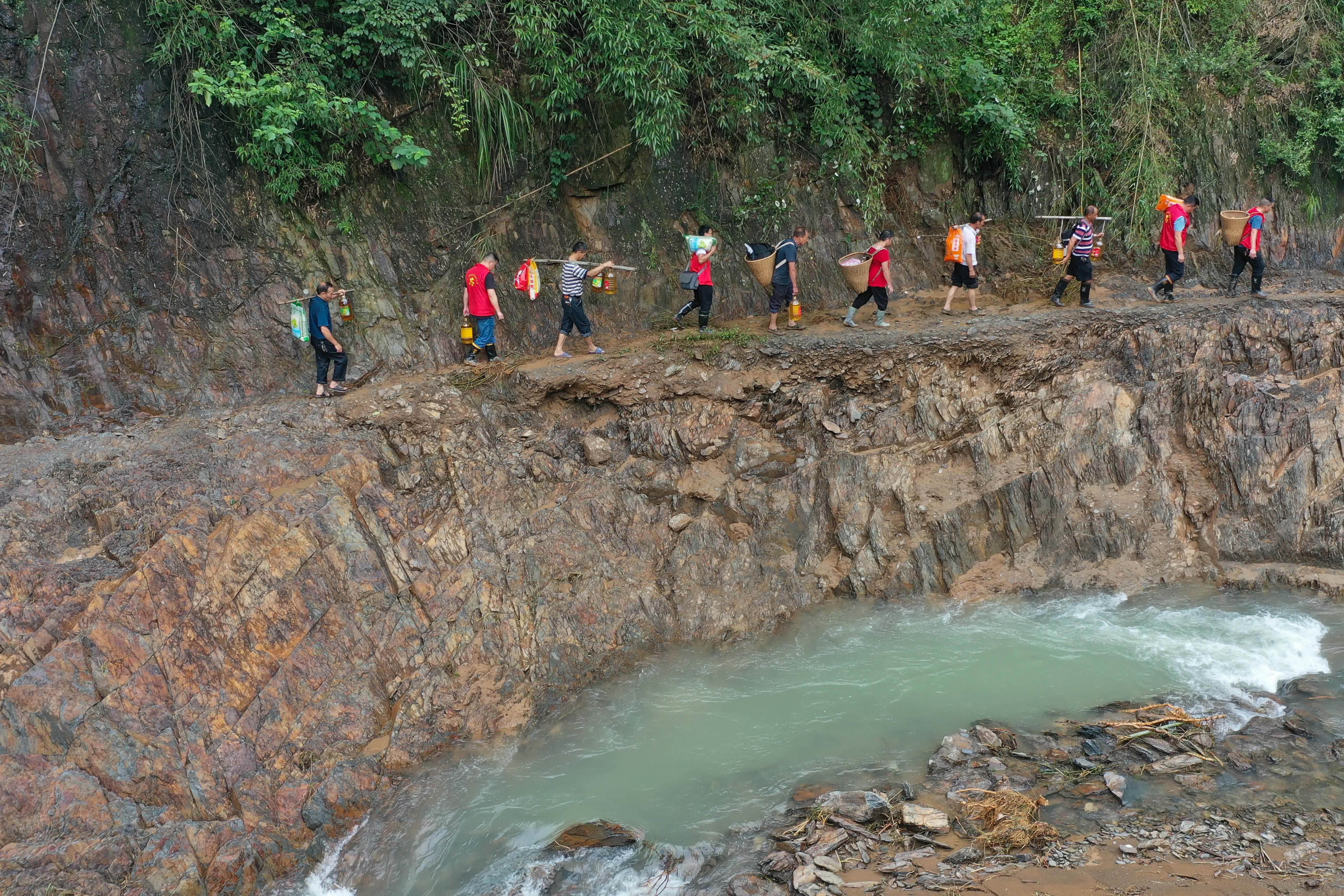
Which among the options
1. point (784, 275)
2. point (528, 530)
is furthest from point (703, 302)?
point (528, 530)

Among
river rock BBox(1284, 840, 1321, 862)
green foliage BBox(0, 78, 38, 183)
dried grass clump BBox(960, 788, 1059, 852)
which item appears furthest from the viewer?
green foliage BBox(0, 78, 38, 183)

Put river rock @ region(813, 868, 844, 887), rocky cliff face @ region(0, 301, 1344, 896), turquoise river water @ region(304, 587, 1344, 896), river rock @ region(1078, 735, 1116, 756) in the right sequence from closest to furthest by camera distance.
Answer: river rock @ region(813, 868, 844, 887) < turquoise river water @ region(304, 587, 1344, 896) < rocky cliff face @ region(0, 301, 1344, 896) < river rock @ region(1078, 735, 1116, 756)

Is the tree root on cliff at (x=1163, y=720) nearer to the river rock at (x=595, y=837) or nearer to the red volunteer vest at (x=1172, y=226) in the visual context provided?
the river rock at (x=595, y=837)

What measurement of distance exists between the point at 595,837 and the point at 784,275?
6732 mm

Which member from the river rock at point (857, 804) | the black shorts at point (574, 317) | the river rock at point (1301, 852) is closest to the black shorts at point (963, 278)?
the black shorts at point (574, 317)

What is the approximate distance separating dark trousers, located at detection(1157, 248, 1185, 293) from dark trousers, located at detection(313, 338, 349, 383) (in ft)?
32.2

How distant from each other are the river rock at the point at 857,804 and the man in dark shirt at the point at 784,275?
18.9 feet

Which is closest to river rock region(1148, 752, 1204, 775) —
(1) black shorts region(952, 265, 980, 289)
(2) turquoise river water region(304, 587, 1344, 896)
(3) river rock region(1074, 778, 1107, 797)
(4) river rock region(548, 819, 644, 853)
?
(3) river rock region(1074, 778, 1107, 797)

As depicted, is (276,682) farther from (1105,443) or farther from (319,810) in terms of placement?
(1105,443)

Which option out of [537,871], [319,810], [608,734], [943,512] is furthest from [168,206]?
[943,512]

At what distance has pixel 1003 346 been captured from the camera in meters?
10.1

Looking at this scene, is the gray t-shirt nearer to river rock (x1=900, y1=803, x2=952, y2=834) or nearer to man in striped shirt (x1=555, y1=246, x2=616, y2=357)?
man in striped shirt (x1=555, y1=246, x2=616, y2=357)

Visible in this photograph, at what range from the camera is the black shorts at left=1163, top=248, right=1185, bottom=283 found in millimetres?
10891

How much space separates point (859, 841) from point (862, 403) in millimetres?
5229
